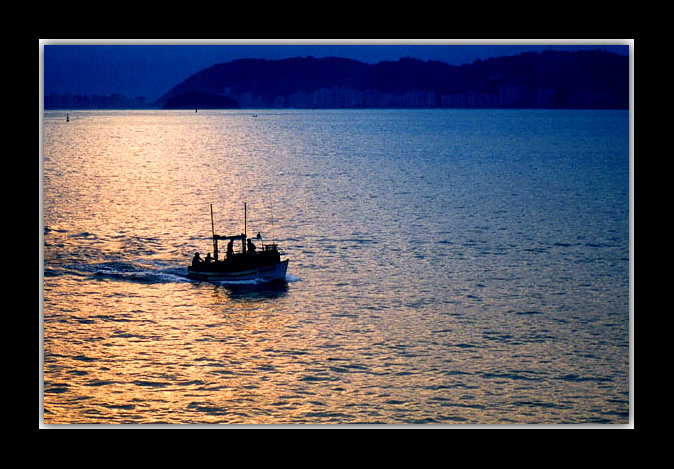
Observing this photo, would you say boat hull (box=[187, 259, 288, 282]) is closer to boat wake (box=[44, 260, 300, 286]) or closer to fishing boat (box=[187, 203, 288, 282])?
fishing boat (box=[187, 203, 288, 282])

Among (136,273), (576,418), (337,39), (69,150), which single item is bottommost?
(576,418)

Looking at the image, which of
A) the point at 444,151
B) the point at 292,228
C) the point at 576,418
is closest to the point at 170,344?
the point at 576,418

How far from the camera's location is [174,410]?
21031mm

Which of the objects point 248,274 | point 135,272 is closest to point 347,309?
point 248,274

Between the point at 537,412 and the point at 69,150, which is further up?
the point at 69,150

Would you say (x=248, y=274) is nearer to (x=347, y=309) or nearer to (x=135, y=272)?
(x=135, y=272)

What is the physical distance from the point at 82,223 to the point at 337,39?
37409mm

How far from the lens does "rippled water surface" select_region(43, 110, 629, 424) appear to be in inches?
861

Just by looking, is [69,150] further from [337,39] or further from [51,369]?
[337,39]

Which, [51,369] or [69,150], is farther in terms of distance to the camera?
[69,150]

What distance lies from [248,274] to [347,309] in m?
6.03

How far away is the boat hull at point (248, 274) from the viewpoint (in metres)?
34.7

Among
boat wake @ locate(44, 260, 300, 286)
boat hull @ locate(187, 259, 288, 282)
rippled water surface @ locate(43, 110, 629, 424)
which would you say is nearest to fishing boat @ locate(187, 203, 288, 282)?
boat hull @ locate(187, 259, 288, 282)

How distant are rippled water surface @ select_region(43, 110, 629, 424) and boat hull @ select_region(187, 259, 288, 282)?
657 millimetres
